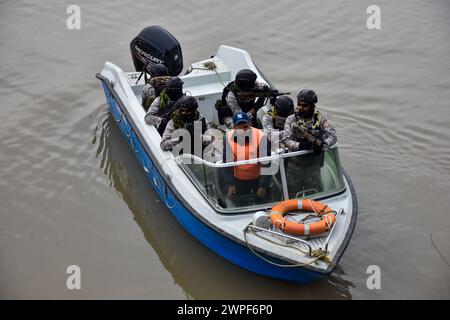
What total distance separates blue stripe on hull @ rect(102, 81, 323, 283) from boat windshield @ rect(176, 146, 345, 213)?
35 cm

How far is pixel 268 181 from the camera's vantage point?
6172 millimetres

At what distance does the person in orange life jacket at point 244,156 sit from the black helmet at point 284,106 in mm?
791

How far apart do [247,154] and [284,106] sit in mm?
1058

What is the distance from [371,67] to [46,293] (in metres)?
7.25

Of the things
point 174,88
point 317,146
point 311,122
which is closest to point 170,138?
point 174,88

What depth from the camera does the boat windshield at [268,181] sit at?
6.07 metres

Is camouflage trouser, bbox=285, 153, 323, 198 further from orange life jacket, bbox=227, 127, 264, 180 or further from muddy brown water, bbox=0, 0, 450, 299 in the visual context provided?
muddy brown water, bbox=0, 0, 450, 299

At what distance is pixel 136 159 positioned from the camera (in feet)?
27.3

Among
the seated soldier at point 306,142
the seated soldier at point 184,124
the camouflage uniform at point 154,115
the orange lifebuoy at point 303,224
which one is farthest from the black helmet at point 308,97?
the camouflage uniform at point 154,115

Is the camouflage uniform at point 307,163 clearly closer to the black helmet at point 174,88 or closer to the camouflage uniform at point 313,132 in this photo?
the camouflage uniform at point 313,132

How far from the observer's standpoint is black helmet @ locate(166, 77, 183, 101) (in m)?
7.29

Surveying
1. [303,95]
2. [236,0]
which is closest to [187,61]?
[236,0]

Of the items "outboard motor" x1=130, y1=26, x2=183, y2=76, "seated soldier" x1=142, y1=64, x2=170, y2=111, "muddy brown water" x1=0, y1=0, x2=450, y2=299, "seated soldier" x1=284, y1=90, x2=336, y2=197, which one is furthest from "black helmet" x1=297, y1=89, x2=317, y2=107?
"outboard motor" x1=130, y1=26, x2=183, y2=76
